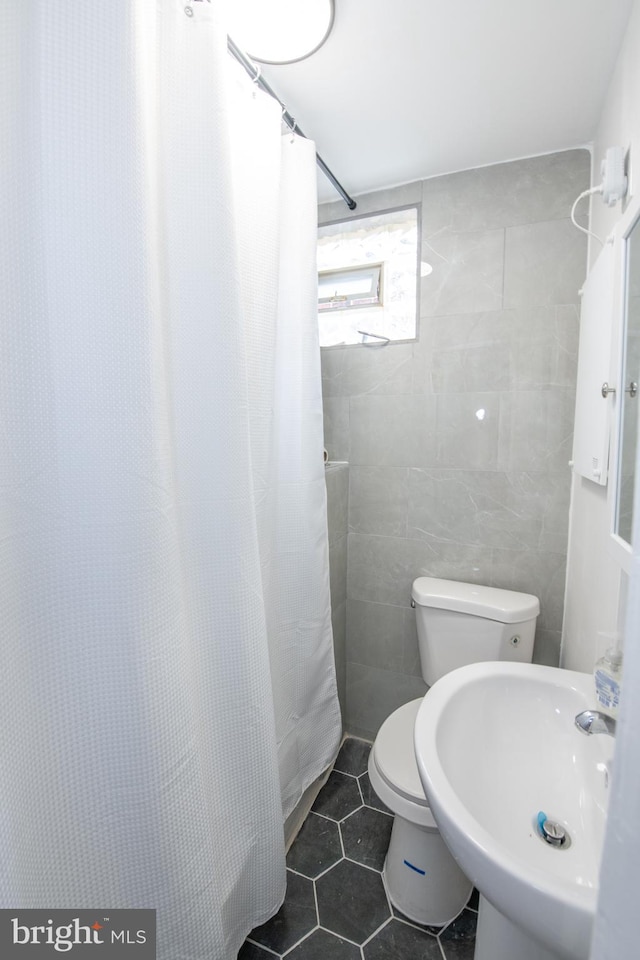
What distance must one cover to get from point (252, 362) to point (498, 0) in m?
0.97

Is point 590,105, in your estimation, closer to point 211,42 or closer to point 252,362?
point 211,42

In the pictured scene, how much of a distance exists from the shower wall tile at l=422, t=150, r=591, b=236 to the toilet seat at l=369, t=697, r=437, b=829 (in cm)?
178

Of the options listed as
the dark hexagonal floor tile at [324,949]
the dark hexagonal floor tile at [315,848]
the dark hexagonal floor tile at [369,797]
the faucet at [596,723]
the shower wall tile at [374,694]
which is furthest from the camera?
the shower wall tile at [374,694]

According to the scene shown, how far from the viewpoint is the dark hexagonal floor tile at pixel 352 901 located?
111 centimetres

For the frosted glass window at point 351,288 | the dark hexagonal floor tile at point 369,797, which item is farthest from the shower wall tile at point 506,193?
the dark hexagonal floor tile at point 369,797

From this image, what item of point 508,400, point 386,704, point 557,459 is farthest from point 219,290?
point 386,704

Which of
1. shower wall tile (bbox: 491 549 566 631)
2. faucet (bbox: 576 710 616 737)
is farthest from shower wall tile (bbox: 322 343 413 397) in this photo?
faucet (bbox: 576 710 616 737)

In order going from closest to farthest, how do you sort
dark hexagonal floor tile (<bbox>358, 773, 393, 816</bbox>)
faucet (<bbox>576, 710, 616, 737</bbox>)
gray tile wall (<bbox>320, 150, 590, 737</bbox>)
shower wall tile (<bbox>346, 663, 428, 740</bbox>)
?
faucet (<bbox>576, 710, 616, 737</bbox>) → gray tile wall (<bbox>320, 150, 590, 737</bbox>) → dark hexagonal floor tile (<bbox>358, 773, 393, 816</bbox>) → shower wall tile (<bbox>346, 663, 428, 740</bbox>)

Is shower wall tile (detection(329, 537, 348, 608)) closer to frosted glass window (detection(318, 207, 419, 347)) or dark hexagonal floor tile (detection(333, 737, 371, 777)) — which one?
dark hexagonal floor tile (detection(333, 737, 371, 777))

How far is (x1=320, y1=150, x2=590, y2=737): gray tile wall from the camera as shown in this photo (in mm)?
1382

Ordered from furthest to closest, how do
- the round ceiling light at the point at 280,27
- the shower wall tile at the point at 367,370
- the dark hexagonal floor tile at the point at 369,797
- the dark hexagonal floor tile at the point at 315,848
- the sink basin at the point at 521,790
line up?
the shower wall tile at the point at 367,370, the dark hexagonal floor tile at the point at 369,797, the dark hexagonal floor tile at the point at 315,848, the round ceiling light at the point at 280,27, the sink basin at the point at 521,790

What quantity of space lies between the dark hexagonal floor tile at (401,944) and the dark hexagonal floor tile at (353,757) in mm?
539

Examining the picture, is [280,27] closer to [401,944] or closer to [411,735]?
[411,735]

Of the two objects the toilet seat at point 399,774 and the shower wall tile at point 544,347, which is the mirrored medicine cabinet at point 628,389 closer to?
the shower wall tile at point 544,347
